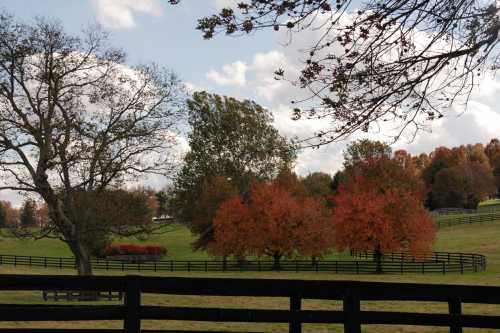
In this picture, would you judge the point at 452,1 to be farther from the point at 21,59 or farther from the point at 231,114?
the point at 231,114

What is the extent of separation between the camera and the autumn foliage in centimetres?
4803

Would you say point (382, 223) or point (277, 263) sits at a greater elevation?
point (382, 223)

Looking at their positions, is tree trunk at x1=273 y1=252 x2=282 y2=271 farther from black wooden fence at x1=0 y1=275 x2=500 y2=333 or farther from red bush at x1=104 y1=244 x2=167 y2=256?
black wooden fence at x1=0 y1=275 x2=500 y2=333

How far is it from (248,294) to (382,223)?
41.7 m

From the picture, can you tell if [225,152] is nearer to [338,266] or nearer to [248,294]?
[338,266]

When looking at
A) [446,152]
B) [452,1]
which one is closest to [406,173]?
[452,1]

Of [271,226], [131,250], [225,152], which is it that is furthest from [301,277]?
[131,250]

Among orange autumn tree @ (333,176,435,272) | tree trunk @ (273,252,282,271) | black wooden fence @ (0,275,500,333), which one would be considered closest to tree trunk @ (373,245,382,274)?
orange autumn tree @ (333,176,435,272)

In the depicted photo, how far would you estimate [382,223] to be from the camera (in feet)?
157

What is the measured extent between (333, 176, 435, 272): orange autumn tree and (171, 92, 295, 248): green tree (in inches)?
384

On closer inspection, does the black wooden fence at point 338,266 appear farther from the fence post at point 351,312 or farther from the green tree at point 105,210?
the fence post at point 351,312

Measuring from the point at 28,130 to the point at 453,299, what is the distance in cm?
2344

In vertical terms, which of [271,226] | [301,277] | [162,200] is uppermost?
[162,200]

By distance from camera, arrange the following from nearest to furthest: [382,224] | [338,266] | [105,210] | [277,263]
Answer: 1. [105,210]
2. [382,224]
3. [338,266]
4. [277,263]
